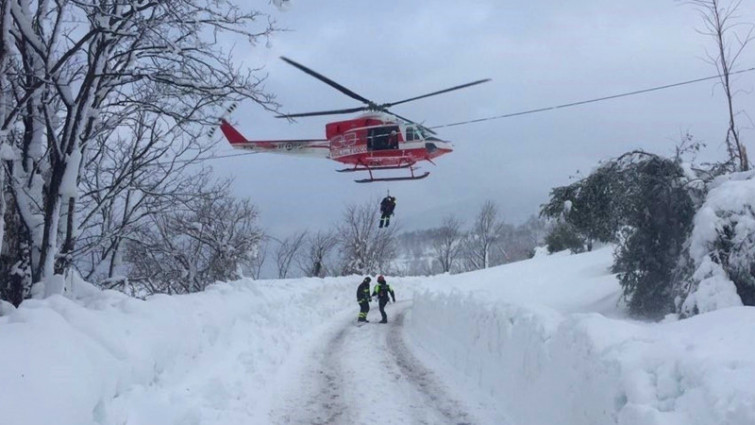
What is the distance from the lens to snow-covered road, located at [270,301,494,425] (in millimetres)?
8445

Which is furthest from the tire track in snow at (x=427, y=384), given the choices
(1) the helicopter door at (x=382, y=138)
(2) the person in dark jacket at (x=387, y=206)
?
(1) the helicopter door at (x=382, y=138)

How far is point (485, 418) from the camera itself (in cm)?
859

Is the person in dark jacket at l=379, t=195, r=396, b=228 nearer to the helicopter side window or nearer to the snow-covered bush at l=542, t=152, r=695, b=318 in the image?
the helicopter side window

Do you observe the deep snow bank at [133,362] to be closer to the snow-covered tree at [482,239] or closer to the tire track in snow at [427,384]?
the tire track in snow at [427,384]

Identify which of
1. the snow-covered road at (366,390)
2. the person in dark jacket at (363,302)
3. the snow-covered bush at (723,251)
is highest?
the snow-covered bush at (723,251)

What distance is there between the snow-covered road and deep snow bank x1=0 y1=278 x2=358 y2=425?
1.91 feet

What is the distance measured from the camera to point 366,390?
32.8 ft

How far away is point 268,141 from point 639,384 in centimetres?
1379

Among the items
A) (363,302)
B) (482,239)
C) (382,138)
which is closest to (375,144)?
(382,138)

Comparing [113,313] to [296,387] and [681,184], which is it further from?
[681,184]

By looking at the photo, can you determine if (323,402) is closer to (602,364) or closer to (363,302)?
(602,364)

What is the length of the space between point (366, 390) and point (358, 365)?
7.38ft

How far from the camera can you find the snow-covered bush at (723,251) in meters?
13.7

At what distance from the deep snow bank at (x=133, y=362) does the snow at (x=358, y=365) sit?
0.02 m
